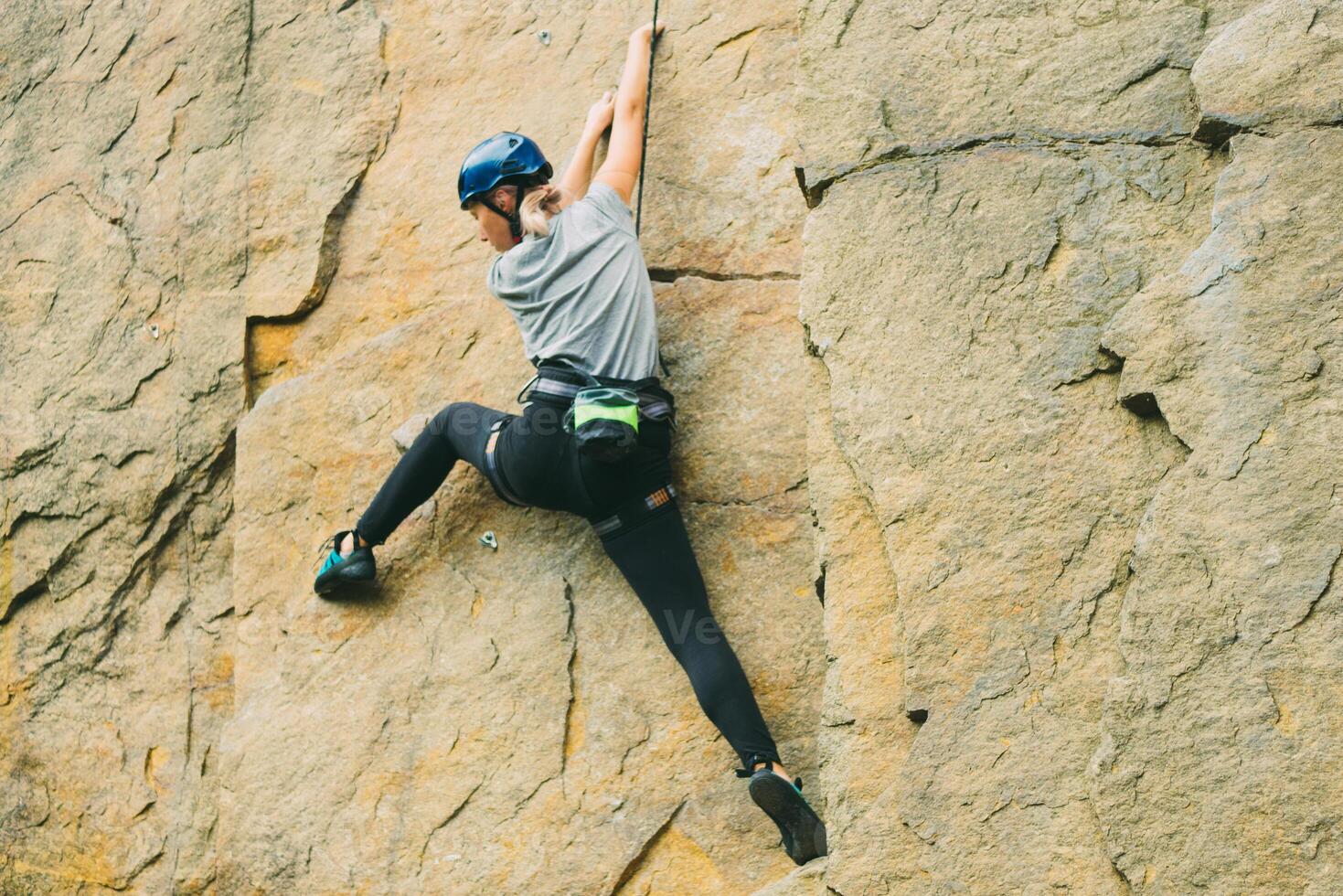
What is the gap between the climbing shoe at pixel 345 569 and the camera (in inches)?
176

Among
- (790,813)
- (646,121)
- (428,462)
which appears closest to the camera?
(790,813)

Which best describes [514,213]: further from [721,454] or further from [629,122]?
[721,454]

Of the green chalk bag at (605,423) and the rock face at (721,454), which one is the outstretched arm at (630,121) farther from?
the green chalk bag at (605,423)

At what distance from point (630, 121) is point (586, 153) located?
0.18m

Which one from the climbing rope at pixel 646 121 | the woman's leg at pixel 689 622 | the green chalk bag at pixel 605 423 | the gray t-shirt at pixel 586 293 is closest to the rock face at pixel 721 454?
the climbing rope at pixel 646 121

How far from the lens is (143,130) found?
5.63 m

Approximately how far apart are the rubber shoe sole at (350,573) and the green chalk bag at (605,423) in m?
1.02

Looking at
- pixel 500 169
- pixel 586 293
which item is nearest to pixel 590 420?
pixel 586 293

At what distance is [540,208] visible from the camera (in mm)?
4199

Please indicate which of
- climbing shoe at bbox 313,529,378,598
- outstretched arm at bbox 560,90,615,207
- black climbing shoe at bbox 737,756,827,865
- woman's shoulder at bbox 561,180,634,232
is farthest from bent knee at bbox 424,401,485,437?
black climbing shoe at bbox 737,756,827,865

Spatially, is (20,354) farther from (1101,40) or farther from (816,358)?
(1101,40)

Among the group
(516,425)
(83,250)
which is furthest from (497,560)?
(83,250)

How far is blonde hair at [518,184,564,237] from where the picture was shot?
4.11 meters

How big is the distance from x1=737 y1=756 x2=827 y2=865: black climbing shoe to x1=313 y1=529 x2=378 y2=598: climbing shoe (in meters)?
1.53
